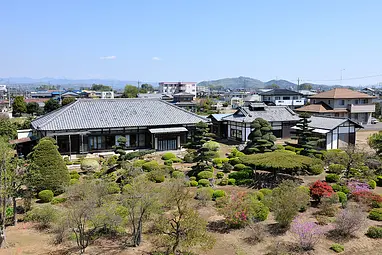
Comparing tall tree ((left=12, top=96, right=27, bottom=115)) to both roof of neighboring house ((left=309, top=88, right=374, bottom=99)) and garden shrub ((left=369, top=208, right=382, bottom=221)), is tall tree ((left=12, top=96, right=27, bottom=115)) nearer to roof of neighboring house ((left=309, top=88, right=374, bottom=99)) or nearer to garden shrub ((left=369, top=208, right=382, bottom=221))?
roof of neighboring house ((left=309, top=88, right=374, bottom=99))

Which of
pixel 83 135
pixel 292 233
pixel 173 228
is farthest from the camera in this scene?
pixel 83 135

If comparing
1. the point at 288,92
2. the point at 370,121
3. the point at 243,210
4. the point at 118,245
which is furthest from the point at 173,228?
the point at 288,92

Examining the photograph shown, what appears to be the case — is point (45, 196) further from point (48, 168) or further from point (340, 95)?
point (340, 95)

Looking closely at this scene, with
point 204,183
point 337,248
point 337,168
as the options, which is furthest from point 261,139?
point 337,248

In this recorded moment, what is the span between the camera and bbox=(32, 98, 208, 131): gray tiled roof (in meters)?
30.2

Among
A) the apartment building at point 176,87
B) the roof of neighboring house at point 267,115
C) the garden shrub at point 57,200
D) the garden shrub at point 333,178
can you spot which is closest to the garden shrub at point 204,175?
the garden shrub at point 333,178

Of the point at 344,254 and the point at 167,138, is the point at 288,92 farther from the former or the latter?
the point at 344,254

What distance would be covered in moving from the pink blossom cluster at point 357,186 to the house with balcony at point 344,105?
30.6m

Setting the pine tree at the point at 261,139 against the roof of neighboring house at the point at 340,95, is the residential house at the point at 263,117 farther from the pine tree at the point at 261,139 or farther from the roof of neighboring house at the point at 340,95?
the roof of neighboring house at the point at 340,95

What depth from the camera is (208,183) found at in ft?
70.1

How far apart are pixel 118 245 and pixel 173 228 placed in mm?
2623

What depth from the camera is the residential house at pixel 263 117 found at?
122 ft

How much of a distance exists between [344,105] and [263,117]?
70.3 feet

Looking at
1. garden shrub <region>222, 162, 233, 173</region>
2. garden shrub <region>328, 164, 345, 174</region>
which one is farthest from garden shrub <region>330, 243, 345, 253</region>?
garden shrub <region>222, 162, 233, 173</region>
